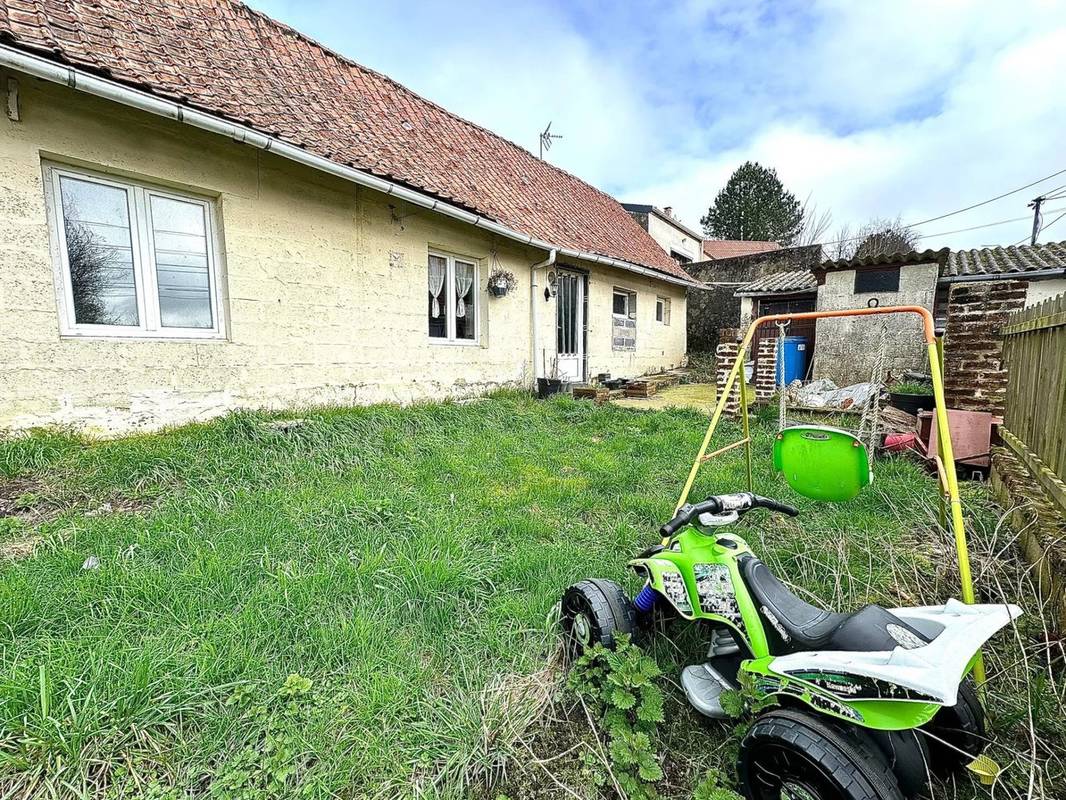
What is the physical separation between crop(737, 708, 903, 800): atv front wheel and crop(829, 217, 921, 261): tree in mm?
24889

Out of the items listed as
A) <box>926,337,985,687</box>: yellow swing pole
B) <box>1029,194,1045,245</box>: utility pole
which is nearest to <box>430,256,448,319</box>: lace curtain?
<box>926,337,985,687</box>: yellow swing pole

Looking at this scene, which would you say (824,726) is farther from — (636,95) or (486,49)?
(636,95)

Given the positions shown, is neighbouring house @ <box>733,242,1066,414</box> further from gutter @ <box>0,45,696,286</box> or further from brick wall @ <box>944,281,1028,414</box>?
gutter @ <box>0,45,696,286</box>

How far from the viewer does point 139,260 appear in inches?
175

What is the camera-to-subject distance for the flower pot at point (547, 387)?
8.90 meters

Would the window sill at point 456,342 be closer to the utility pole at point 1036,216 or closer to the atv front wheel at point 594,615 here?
the atv front wheel at point 594,615

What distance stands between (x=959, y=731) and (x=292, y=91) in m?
8.03

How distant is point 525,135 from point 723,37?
7785mm

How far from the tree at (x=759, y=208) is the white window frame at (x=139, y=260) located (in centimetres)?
3682

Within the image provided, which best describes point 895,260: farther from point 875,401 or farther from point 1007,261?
point 875,401

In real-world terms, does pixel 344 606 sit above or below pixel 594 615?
below

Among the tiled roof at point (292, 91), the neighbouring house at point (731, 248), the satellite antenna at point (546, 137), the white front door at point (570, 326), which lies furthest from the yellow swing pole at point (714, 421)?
the neighbouring house at point (731, 248)

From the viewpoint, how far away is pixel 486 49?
11.2 metres

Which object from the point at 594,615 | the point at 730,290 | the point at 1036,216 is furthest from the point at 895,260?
the point at 1036,216
